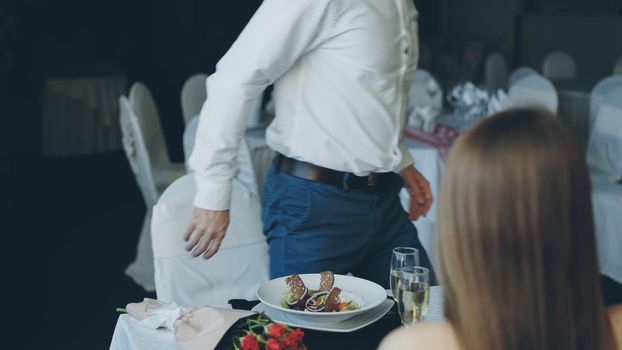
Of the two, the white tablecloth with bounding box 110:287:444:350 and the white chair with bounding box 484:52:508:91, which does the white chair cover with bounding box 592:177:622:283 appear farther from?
the white chair with bounding box 484:52:508:91

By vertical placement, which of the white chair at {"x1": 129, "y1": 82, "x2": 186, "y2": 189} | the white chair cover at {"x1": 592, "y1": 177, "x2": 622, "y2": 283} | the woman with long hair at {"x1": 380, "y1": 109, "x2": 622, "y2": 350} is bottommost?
the white chair cover at {"x1": 592, "y1": 177, "x2": 622, "y2": 283}

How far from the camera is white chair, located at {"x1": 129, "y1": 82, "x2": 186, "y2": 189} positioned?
4.52 meters

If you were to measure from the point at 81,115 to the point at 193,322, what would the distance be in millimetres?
7479

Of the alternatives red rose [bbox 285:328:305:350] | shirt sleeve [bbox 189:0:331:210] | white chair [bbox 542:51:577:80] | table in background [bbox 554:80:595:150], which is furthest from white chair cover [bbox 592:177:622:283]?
white chair [bbox 542:51:577:80]

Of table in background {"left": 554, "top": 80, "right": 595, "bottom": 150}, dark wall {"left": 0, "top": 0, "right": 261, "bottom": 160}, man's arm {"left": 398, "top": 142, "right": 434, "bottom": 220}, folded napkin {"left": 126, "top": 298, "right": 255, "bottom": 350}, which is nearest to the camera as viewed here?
folded napkin {"left": 126, "top": 298, "right": 255, "bottom": 350}

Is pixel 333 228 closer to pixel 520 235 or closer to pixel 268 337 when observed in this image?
pixel 268 337

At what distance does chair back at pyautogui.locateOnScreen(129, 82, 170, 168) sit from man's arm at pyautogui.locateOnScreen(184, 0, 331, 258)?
266 cm

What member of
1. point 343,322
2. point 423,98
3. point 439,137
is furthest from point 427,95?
point 343,322

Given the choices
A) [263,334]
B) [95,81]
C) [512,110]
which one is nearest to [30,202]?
[95,81]

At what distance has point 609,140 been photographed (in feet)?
13.9

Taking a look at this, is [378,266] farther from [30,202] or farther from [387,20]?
[30,202]

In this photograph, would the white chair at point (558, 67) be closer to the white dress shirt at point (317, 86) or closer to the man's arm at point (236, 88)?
the white dress shirt at point (317, 86)

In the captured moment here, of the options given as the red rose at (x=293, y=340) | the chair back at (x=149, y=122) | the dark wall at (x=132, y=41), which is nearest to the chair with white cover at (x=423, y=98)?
the chair back at (x=149, y=122)

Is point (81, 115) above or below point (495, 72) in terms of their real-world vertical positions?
below
